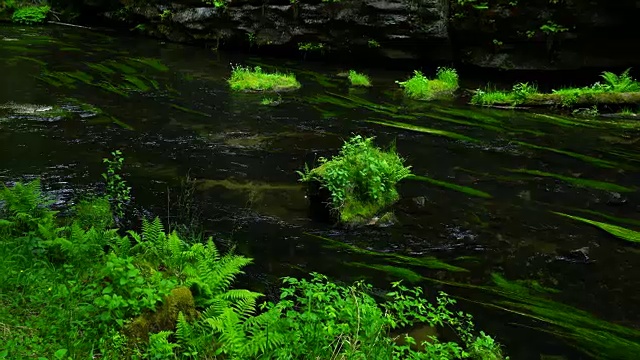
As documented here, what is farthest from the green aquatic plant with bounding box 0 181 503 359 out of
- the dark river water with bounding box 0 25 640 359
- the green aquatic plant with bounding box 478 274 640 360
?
the dark river water with bounding box 0 25 640 359

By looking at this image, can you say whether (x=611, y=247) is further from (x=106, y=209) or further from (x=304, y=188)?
(x=106, y=209)

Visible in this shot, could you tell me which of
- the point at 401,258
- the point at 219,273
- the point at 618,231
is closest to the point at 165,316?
the point at 219,273

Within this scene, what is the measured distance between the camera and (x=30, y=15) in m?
26.8

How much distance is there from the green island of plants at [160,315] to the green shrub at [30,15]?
1033 inches

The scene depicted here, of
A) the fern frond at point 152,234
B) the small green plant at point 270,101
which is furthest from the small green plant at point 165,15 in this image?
the fern frond at point 152,234

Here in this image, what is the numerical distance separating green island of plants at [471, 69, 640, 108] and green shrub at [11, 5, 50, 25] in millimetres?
23572

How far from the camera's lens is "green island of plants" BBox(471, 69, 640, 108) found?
1391cm

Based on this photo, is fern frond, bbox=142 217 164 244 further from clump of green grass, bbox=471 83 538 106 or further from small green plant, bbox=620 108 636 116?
small green plant, bbox=620 108 636 116

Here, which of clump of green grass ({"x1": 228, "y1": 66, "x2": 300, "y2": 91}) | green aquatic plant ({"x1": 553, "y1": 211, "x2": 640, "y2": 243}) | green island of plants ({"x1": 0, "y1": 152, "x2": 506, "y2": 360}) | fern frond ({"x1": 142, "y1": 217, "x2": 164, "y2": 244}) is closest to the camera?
green island of plants ({"x1": 0, "y1": 152, "x2": 506, "y2": 360})

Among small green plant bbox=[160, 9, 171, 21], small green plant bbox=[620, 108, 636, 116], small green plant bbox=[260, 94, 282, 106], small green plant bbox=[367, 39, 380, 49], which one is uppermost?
small green plant bbox=[160, 9, 171, 21]

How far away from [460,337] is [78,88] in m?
12.9

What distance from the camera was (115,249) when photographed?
5.01 meters

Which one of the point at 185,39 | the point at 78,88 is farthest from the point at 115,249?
the point at 185,39

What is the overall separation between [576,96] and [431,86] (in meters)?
4.14
